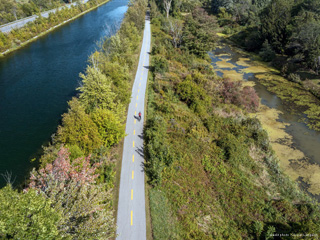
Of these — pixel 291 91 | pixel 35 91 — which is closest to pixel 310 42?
pixel 291 91

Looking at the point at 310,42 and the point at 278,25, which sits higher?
the point at 278,25

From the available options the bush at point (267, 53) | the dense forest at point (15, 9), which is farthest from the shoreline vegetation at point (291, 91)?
the dense forest at point (15, 9)

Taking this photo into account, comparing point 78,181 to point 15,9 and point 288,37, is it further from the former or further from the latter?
point 15,9

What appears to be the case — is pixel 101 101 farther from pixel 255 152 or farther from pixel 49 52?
pixel 49 52

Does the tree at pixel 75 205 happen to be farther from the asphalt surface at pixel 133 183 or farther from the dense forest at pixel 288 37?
the dense forest at pixel 288 37

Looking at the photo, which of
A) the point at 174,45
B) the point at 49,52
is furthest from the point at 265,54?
the point at 49,52


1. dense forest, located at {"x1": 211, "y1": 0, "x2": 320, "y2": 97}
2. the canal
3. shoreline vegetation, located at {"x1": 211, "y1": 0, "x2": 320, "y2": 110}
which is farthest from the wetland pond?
the canal

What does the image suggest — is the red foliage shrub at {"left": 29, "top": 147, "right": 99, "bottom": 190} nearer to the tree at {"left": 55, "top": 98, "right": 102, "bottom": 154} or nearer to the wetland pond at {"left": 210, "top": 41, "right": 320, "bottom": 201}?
the tree at {"left": 55, "top": 98, "right": 102, "bottom": 154}
